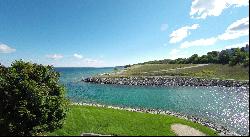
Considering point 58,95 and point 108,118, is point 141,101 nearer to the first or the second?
point 108,118

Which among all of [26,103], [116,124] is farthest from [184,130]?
[26,103]

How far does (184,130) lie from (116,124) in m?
8.39

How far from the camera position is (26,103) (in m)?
36.5

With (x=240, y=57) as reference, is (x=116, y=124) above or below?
below

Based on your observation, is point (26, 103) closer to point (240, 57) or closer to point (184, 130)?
point (184, 130)

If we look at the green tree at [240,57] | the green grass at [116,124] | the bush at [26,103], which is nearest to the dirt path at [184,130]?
the green grass at [116,124]

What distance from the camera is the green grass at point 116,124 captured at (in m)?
38.4

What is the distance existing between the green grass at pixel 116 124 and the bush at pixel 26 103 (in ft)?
6.34

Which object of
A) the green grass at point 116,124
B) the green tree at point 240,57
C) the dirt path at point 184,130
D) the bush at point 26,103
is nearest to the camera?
the green tree at point 240,57

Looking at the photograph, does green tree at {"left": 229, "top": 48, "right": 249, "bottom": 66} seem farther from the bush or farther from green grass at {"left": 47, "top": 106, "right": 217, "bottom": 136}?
the bush

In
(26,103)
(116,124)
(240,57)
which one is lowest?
(116,124)

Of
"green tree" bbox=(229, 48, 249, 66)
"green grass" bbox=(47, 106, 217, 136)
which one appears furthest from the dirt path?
"green tree" bbox=(229, 48, 249, 66)

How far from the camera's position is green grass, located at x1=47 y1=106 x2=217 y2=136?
38406 millimetres

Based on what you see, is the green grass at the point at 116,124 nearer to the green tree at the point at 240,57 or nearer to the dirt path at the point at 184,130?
the dirt path at the point at 184,130
